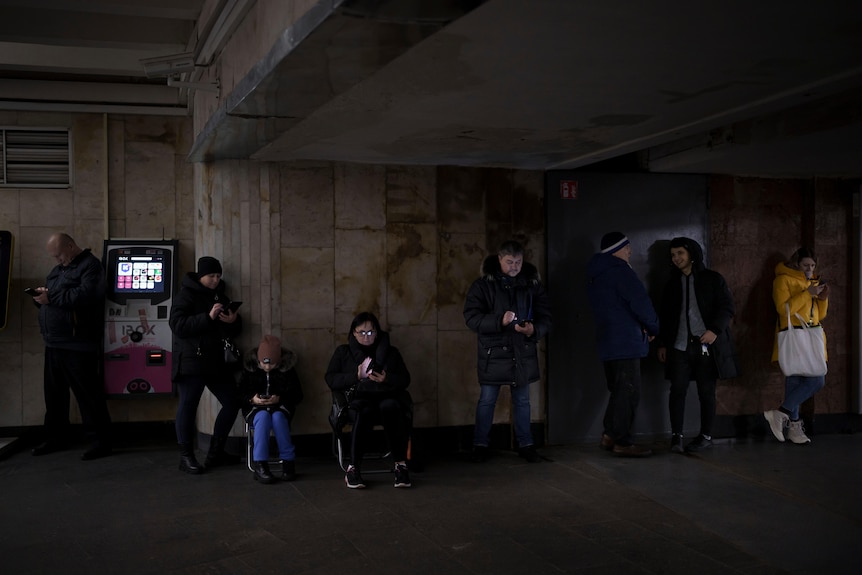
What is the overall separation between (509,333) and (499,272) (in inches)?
19.6

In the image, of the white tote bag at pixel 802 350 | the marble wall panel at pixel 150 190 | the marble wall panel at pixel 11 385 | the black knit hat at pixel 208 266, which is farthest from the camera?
the marble wall panel at pixel 150 190

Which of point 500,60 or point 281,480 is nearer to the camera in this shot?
point 500,60

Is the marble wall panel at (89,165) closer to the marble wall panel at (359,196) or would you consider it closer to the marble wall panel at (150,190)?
the marble wall panel at (150,190)

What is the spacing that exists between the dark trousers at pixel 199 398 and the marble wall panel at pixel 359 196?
→ 1.55m

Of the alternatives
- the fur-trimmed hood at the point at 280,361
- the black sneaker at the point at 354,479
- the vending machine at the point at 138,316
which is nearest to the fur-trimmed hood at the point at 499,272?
the fur-trimmed hood at the point at 280,361

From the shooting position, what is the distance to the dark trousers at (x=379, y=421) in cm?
566

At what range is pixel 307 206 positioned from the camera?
6.49 m

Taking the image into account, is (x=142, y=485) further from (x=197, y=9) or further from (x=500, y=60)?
(x=500, y=60)

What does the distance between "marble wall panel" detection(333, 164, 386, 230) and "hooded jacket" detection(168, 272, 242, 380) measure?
117 cm

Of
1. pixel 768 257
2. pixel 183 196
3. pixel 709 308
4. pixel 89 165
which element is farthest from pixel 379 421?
Answer: pixel 768 257

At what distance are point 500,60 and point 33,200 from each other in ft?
17.6

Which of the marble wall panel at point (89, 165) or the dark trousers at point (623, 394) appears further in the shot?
the marble wall panel at point (89, 165)

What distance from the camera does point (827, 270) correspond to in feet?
25.0

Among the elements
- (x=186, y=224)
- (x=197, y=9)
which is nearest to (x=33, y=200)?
(x=186, y=224)
